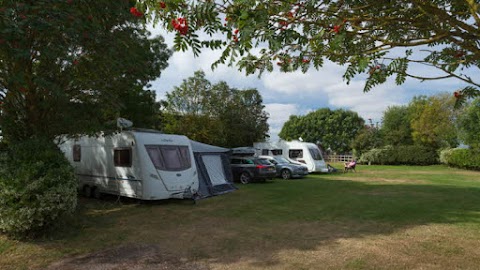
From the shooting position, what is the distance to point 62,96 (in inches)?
303

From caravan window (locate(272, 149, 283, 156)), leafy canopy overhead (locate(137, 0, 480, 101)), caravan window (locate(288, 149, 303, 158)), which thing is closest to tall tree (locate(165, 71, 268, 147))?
caravan window (locate(272, 149, 283, 156))

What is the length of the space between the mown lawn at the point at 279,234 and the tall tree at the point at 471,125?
20.4 m

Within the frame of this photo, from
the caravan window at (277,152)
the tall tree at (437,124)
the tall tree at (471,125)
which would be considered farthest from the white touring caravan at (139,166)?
the tall tree at (437,124)

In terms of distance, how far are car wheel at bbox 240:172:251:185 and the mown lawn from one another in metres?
5.57

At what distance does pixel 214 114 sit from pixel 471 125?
21.4m

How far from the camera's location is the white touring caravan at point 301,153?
23406 mm

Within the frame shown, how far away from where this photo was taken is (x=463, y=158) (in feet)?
93.9

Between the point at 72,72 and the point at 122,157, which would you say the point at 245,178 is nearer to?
the point at 122,157

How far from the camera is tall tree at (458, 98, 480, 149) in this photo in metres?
28.1

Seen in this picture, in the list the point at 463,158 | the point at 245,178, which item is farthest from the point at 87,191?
the point at 463,158

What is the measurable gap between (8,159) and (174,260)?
13.9 feet

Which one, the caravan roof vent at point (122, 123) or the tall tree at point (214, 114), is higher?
the tall tree at point (214, 114)

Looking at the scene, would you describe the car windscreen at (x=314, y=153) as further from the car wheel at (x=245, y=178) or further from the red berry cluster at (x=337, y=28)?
the red berry cluster at (x=337, y=28)

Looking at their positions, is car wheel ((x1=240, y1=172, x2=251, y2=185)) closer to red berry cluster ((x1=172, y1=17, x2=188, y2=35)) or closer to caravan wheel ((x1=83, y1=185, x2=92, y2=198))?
caravan wheel ((x1=83, y1=185, x2=92, y2=198))
